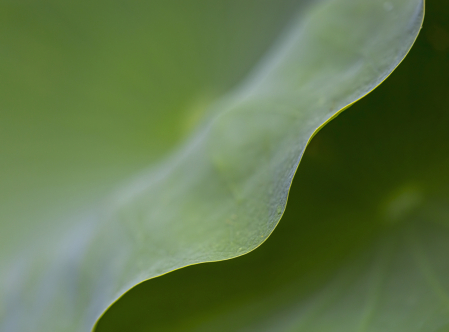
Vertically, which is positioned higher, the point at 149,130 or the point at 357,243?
the point at 149,130

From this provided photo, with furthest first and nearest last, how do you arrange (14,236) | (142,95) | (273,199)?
(142,95), (14,236), (273,199)

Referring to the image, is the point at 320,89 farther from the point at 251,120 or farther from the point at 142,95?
the point at 142,95

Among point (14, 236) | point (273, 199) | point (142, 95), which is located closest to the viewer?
point (273, 199)

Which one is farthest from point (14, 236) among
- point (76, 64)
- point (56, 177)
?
point (76, 64)

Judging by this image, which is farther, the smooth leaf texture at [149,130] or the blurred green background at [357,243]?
the blurred green background at [357,243]
